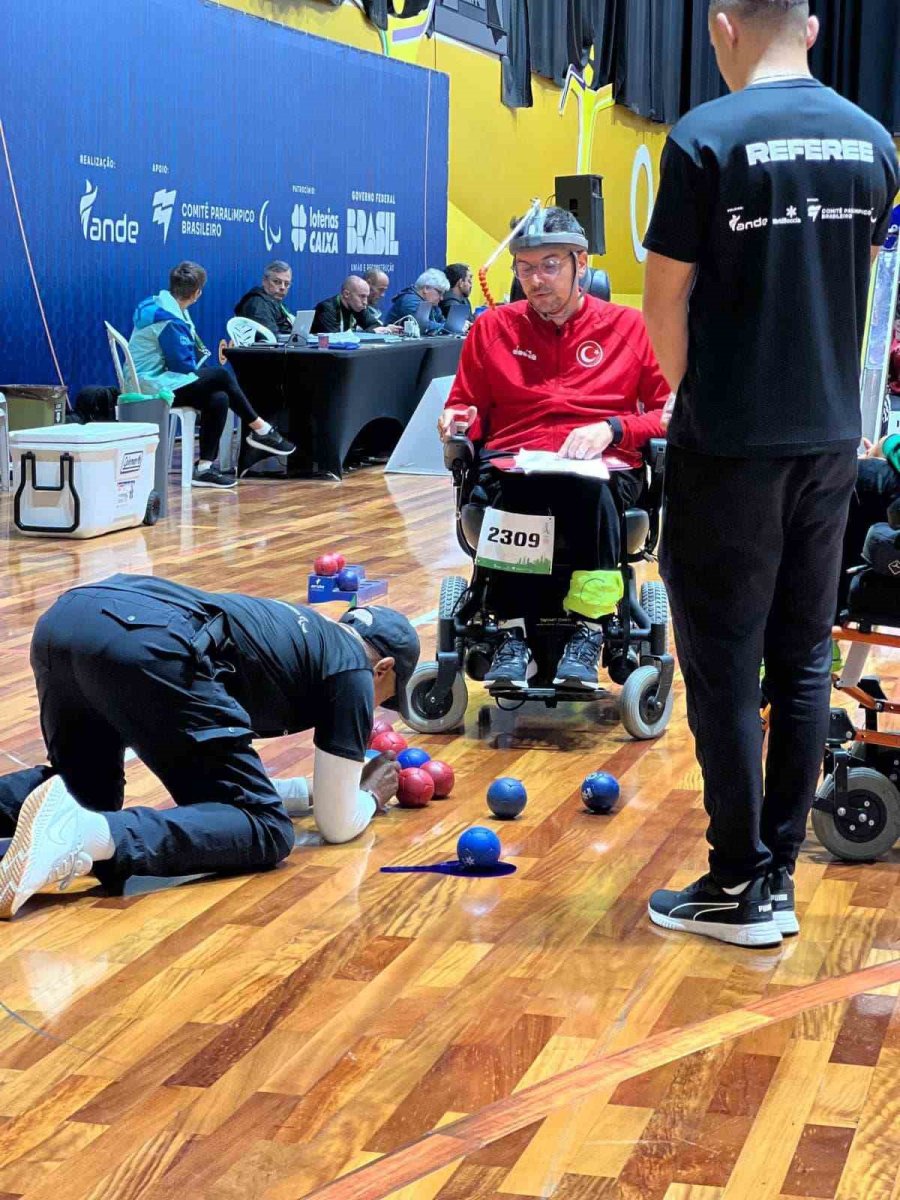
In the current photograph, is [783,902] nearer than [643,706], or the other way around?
[783,902]

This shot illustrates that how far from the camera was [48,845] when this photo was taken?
2658 mm

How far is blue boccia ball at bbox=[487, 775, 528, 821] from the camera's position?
3314 mm

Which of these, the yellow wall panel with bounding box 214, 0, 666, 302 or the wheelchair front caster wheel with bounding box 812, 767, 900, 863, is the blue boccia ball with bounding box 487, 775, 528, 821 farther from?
the yellow wall panel with bounding box 214, 0, 666, 302

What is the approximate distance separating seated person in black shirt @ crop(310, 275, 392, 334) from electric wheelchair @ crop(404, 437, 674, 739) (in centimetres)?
602

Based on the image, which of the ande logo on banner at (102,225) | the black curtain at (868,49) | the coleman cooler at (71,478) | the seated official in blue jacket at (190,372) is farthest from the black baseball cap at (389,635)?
the black curtain at (868,49)

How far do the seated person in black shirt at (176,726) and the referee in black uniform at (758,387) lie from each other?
727mm

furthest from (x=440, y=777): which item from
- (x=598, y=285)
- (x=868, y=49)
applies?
(x=868, y=49)

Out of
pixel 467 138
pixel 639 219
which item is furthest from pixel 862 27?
pixel 467 138

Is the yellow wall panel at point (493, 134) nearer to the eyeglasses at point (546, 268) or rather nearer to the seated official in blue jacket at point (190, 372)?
the seated official in blue jacket at point (190, 372)

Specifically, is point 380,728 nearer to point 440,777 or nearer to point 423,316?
point 440,777

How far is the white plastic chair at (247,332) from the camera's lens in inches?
362

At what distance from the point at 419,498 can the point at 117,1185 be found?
6.57m

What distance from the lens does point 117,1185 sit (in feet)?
6.10

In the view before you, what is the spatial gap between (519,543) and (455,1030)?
1751 mm
